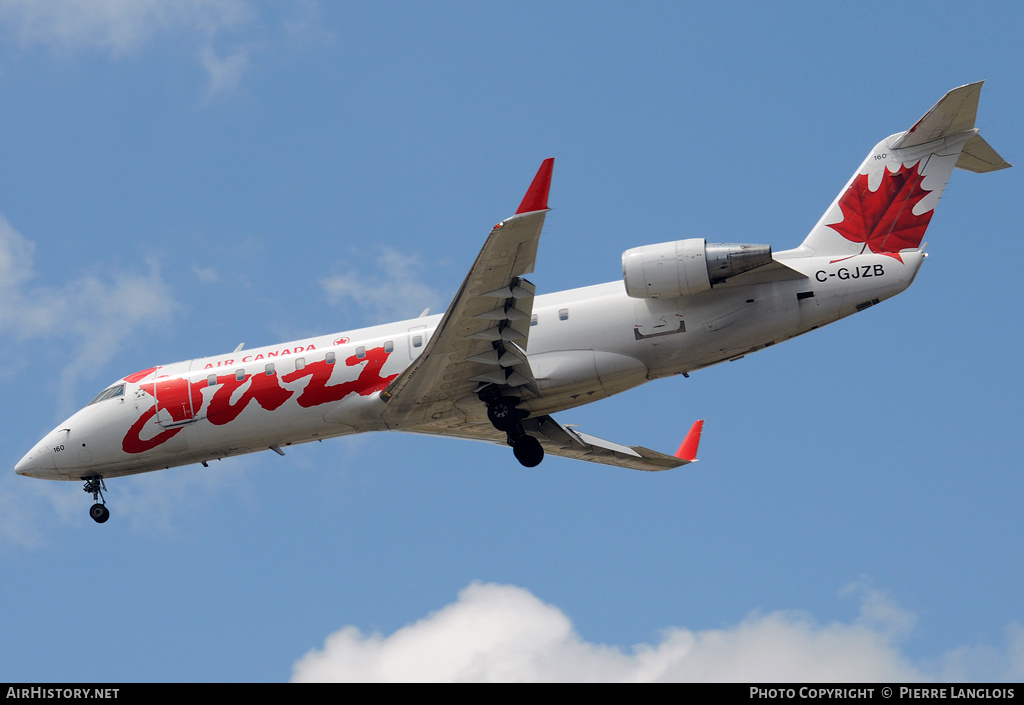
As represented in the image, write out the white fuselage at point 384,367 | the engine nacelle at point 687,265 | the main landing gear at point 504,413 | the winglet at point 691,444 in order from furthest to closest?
the winglet at point 691,444
the main landing gear at point 504,413
the white fuselage at point 384,367
the engine nacelle at point 687,265

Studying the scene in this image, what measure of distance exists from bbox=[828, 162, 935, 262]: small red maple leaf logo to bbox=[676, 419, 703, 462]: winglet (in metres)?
8.29

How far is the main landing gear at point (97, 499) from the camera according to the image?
27172 mm

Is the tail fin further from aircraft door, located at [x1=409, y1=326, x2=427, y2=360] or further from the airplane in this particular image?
aircraft door, located at [x1=409, y1=326, x2=427, y2=360]

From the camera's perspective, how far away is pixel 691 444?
101 feet

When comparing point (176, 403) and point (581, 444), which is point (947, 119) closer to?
point (581, 444)

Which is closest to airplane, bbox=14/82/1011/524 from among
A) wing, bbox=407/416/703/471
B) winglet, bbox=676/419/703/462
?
wing, bbox=407/416/703/471

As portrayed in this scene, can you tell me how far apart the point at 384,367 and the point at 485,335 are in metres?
3.26

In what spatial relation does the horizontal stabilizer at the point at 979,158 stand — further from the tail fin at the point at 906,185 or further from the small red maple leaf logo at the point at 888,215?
the small red maple leaf logo at the point at 888,215

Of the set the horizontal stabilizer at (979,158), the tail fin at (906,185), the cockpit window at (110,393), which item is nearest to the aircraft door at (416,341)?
the cockpit window at (110,393)

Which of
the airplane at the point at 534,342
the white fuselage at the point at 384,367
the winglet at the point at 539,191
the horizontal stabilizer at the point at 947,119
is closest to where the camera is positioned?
the winglet at the point at 539,191

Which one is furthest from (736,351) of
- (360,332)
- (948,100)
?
(360,332)

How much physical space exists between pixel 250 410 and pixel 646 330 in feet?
30.2

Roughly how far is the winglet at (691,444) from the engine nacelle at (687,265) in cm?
836
